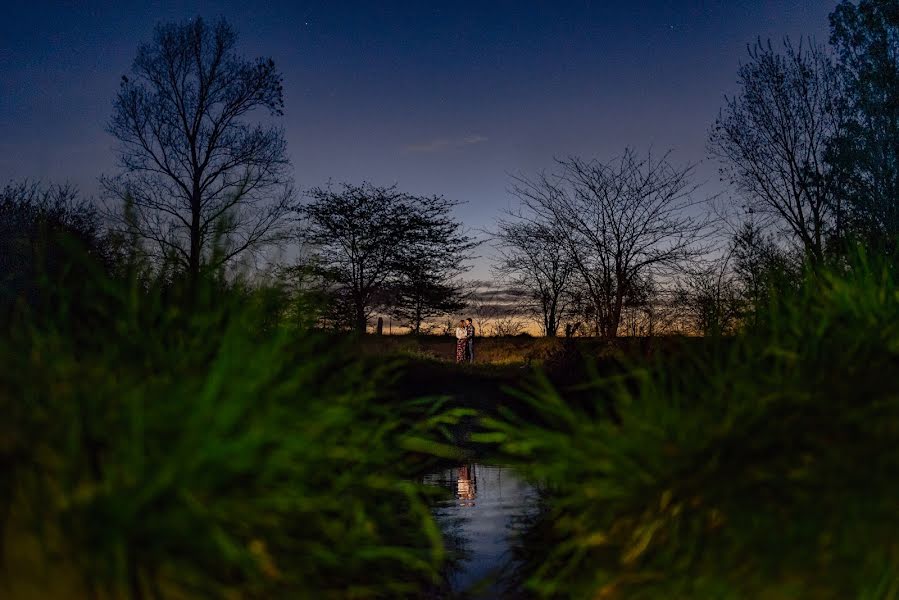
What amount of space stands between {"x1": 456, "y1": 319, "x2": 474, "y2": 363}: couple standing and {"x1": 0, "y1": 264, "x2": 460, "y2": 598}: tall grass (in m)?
18.1

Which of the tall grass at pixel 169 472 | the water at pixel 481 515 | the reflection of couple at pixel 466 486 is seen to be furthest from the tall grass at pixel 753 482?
the reflection of couple at pixel 466 486

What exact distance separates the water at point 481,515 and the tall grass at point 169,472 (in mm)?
768

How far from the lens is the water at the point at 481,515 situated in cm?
349

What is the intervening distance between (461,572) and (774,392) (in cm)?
191

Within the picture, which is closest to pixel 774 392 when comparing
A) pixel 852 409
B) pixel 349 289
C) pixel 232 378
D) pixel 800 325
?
pixel 852 409

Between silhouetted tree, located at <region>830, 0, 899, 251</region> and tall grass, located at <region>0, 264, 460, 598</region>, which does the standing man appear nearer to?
silhouetted tree, located at <region>830, 0, 899, 251</region>

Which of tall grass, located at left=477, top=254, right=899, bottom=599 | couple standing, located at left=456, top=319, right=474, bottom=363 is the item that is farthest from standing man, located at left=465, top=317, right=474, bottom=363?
tall grass, located at left=477, top=254, right=899, bottom=599

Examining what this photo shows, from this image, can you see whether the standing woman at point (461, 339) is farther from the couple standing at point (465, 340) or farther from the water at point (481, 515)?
the water at point (481, 515)

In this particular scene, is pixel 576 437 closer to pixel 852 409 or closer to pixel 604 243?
pixel 852 409

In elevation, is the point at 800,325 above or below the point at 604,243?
below

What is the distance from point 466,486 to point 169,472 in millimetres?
4367

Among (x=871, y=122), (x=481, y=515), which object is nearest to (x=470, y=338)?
(x=871, y=122)

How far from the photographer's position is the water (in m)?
3.49

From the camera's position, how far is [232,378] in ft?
7.02
